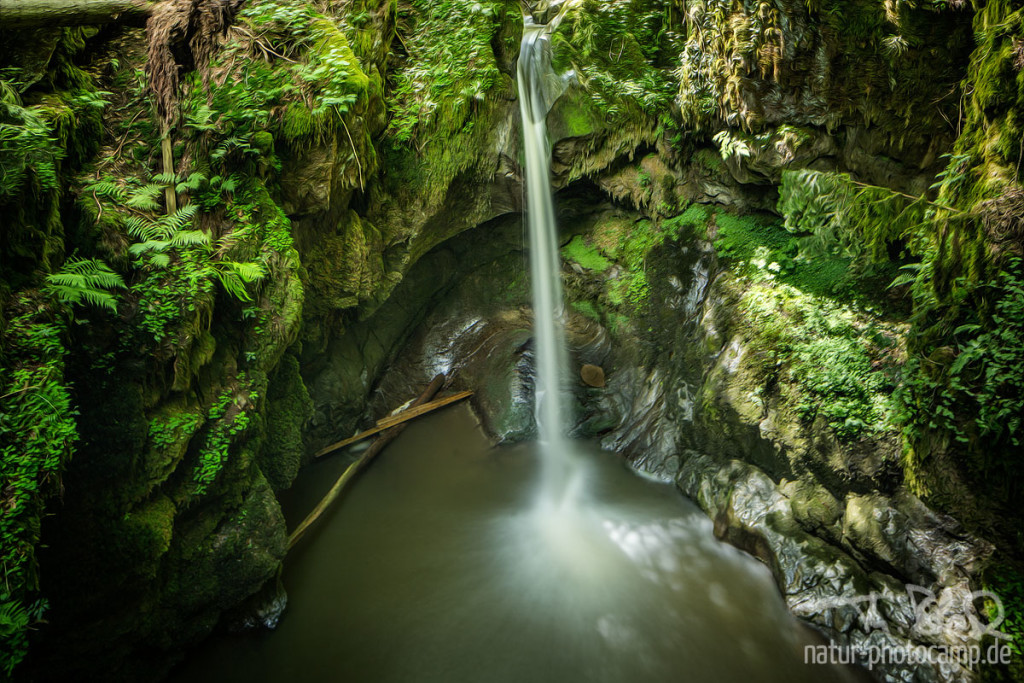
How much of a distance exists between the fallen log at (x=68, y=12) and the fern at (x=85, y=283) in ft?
7.04

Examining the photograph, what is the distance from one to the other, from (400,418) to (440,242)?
9.41 ft

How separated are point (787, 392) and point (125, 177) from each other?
6719mm

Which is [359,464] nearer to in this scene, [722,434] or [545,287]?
[545,287]

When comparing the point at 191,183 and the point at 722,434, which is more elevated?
the point at 191,183

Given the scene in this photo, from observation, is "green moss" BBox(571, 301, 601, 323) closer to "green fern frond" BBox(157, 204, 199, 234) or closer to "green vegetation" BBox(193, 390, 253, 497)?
"green vegetation" BBox(193, 390, 253, 497)

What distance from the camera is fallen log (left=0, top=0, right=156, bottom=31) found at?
3.85 metres

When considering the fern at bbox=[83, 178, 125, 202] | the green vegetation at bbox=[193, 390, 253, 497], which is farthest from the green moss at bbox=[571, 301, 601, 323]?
the fern at bbox=[83, 178, 125, 202]

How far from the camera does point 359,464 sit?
21.5 feet

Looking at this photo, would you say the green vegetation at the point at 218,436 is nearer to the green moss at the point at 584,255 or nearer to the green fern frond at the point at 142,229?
the green fern frond at the point at 142,229

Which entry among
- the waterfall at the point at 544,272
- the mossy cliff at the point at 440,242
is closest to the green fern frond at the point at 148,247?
the mossy cliff at the point at 440,242

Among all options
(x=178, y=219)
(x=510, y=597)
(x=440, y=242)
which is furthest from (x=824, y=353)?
(x=178, y=219)

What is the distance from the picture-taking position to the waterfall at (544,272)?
6855mm

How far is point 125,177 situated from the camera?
420 cm

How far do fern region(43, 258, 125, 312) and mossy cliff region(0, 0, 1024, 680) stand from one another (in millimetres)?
21
